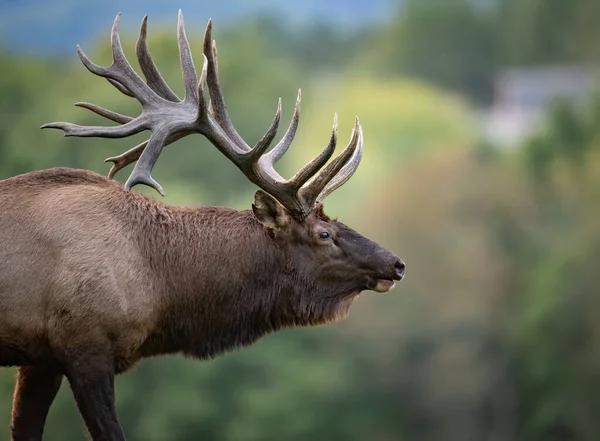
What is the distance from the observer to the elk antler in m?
10.5

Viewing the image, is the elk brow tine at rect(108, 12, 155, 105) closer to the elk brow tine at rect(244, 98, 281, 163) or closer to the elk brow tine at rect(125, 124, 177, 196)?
the elk brow tine at rect(125, 124, 177, 196)

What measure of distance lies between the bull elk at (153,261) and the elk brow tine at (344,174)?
18 millimetres

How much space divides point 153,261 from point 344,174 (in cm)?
192

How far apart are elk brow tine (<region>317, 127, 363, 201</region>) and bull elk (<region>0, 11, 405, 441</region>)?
0.02 m

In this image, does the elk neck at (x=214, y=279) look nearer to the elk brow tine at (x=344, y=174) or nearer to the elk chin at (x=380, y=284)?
the elk chin at (x=380, y=284)

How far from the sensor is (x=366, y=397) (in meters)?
64.3


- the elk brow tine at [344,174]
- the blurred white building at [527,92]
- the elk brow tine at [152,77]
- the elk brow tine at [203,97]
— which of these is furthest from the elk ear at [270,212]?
the blurred white building at [527,92]

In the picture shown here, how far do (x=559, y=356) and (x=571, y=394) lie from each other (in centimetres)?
237

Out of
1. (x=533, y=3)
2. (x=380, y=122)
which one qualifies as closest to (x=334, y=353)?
(x=380, y=122)

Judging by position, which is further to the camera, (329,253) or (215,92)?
(215,92)

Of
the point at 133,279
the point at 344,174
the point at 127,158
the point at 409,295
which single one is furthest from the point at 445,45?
the point at 133,279

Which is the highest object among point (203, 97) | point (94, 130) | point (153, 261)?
point (203, 97)

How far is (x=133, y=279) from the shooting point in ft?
32.9

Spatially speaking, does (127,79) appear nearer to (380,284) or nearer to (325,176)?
(325,176)
